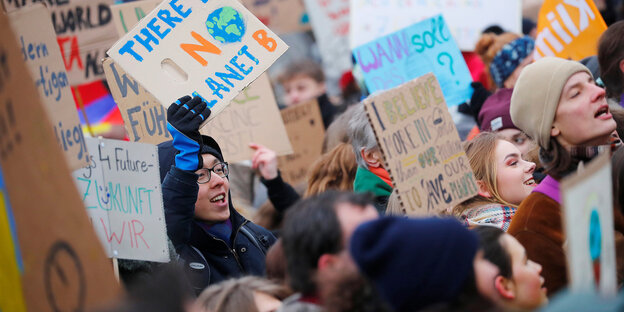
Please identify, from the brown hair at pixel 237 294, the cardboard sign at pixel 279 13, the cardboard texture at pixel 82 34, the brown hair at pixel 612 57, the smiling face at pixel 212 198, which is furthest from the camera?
the cardboard sign at pixel 279 13

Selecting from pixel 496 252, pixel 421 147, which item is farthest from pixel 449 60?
pixel 496 252

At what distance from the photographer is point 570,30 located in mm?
5148

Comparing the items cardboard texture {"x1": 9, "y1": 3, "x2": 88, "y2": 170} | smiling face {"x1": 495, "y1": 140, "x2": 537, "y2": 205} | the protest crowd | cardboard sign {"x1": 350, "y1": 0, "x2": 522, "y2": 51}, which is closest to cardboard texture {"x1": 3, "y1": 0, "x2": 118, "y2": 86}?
the protest crowd

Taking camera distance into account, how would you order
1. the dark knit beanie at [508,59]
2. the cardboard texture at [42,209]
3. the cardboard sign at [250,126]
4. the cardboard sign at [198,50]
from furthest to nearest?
the dark knit beanie at [508,59]
the cardboard sign at [250,126]
the cardboard sign at [198,50]
the cardboard texture at [42,209]

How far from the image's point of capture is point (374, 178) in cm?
398

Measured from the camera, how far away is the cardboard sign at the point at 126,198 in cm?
340

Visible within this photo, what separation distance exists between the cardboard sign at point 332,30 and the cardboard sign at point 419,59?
2382 millimetres

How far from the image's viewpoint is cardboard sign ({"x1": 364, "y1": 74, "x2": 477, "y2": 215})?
326 centimetres

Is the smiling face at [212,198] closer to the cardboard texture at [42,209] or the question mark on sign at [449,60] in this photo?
the cardboard texture at [42,209]

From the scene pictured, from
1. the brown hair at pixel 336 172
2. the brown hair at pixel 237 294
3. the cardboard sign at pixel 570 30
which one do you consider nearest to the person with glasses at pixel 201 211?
the brown hair at pixel 336 172

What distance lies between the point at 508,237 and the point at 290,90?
5.14 m

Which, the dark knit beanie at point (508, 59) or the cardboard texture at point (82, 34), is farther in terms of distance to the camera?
the cardboard texture at point (82, 34)

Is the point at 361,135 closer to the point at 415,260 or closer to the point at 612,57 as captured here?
the point at 612,57

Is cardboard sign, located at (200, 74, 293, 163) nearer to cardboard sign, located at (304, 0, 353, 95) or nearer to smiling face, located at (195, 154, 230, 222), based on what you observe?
smiling face, located at (195, 154, 230, 222)
